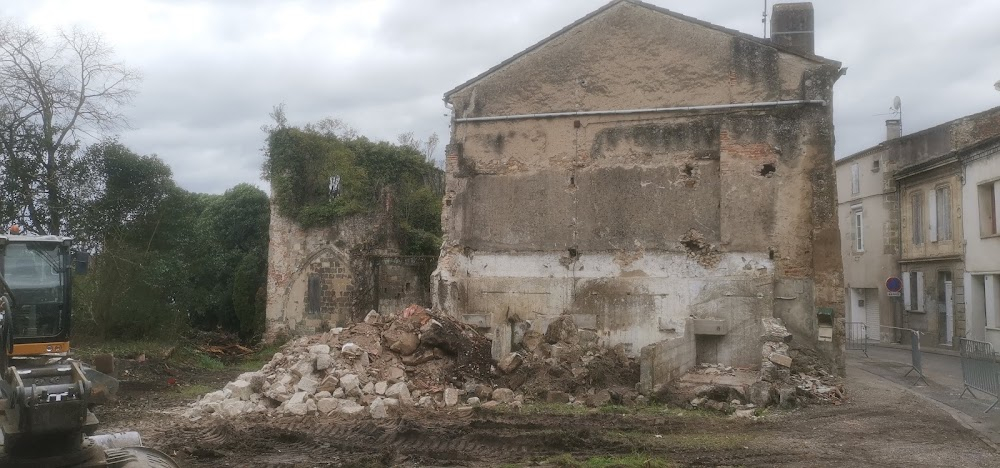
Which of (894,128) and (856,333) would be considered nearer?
(856,333)

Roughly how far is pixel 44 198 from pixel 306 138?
23.4 feet

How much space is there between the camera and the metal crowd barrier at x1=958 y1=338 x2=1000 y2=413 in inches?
479

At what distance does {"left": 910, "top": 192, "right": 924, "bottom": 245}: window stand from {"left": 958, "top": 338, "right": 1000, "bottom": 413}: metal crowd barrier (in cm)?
1405

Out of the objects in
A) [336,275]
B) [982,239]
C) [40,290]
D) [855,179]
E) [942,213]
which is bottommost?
[40,290]

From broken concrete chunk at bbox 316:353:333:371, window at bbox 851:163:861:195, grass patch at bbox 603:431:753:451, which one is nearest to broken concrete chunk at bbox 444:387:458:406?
broken concrete chunk at bbox 316:353:333:371

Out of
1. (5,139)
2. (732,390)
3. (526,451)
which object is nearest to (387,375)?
(526,451)

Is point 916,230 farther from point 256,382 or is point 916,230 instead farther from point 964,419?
point 256,382

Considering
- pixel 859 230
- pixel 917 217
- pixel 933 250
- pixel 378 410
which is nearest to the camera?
pixel 378 410

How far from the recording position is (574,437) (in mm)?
9883

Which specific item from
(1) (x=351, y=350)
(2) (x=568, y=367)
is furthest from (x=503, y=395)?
(1) (x=351, y=350)

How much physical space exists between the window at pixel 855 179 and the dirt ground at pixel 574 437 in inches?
773

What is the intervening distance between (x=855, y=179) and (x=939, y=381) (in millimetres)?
16348

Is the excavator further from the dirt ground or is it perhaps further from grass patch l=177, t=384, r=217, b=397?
grass patch l=177, t=384, r=217, b=397

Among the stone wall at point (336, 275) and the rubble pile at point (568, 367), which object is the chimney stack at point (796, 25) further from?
the stone wall at point (336, 275)
